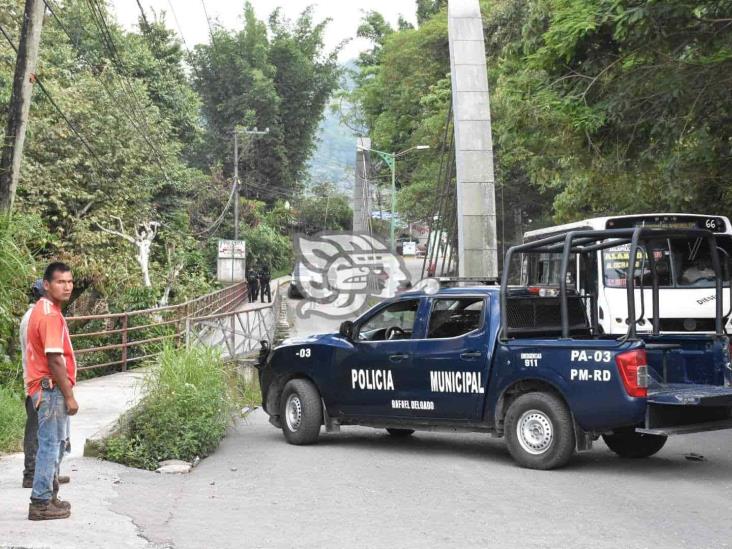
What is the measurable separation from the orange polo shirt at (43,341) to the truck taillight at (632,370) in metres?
4.76

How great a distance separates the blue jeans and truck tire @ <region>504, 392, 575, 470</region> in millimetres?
4520

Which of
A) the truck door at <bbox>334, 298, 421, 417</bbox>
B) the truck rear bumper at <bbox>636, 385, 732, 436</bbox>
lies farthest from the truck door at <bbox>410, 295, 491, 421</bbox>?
the truck rear bumper at <bbox>636, 385, 732, 436</bbox>

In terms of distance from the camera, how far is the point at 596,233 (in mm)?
9672

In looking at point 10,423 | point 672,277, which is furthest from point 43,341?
point 672,277

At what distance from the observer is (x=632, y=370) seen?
Result: 358 inches

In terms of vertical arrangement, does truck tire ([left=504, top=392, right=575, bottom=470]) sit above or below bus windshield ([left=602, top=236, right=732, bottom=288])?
below

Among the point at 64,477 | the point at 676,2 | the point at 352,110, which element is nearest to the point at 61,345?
the point at 64,477

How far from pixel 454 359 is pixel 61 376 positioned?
15.1ft

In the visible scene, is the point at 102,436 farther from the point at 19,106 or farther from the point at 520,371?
the point at 19,106

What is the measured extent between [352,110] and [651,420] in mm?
71553

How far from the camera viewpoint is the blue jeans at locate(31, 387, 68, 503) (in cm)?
697

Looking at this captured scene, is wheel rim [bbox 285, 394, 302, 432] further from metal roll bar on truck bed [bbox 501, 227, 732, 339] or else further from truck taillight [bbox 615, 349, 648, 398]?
truck taillight [bbox 615, 349, 648, 398]

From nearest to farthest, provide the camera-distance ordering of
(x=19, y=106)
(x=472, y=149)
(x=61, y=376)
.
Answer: (x=61, y=376), (x=19, y=106), (x=472, y=149)

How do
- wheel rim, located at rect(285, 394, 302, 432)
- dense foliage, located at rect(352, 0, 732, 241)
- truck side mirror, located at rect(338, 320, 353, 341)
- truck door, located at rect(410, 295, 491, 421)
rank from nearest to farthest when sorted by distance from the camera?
truck door, located at rect(410, 295, 491, 421) < truck side mirror, located at rect(338, 320, 353, 341) < wheel rim, located at rect(285, 394, 302, 432) < dense foliage, located at rect(352, 0, 732, 241)
